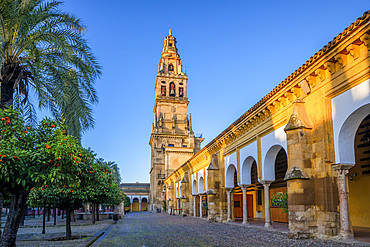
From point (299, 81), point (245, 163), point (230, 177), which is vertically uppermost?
point (299, 81)

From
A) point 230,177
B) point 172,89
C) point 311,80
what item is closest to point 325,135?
point 311,80

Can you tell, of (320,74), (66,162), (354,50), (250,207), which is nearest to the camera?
(66,162)

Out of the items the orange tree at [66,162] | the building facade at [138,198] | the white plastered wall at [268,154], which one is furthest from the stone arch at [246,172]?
the building facade at [138,198]

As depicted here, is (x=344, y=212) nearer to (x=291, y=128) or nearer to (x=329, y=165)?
(x=329, y=165)

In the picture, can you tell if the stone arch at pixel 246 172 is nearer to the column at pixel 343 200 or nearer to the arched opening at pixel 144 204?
the column at pixel 343 200

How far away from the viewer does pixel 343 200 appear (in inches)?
376

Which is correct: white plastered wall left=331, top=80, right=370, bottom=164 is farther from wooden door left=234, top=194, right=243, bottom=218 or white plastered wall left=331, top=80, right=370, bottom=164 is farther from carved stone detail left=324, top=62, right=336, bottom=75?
wooden door left=234, top=194, right=243, bottom=218

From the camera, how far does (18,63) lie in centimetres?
1058

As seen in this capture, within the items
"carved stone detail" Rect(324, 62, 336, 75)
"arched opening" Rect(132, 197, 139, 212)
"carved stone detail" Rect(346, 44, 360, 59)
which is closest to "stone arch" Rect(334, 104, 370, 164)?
"carved stone detail" Rect(324, 62, 336, 75)

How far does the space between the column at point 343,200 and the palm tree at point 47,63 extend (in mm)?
8578

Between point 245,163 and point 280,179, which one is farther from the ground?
point 245,163

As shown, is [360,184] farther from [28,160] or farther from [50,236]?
[50,236]

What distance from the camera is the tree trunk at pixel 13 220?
27.8ft

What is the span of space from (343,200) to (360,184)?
5318 millimetres
